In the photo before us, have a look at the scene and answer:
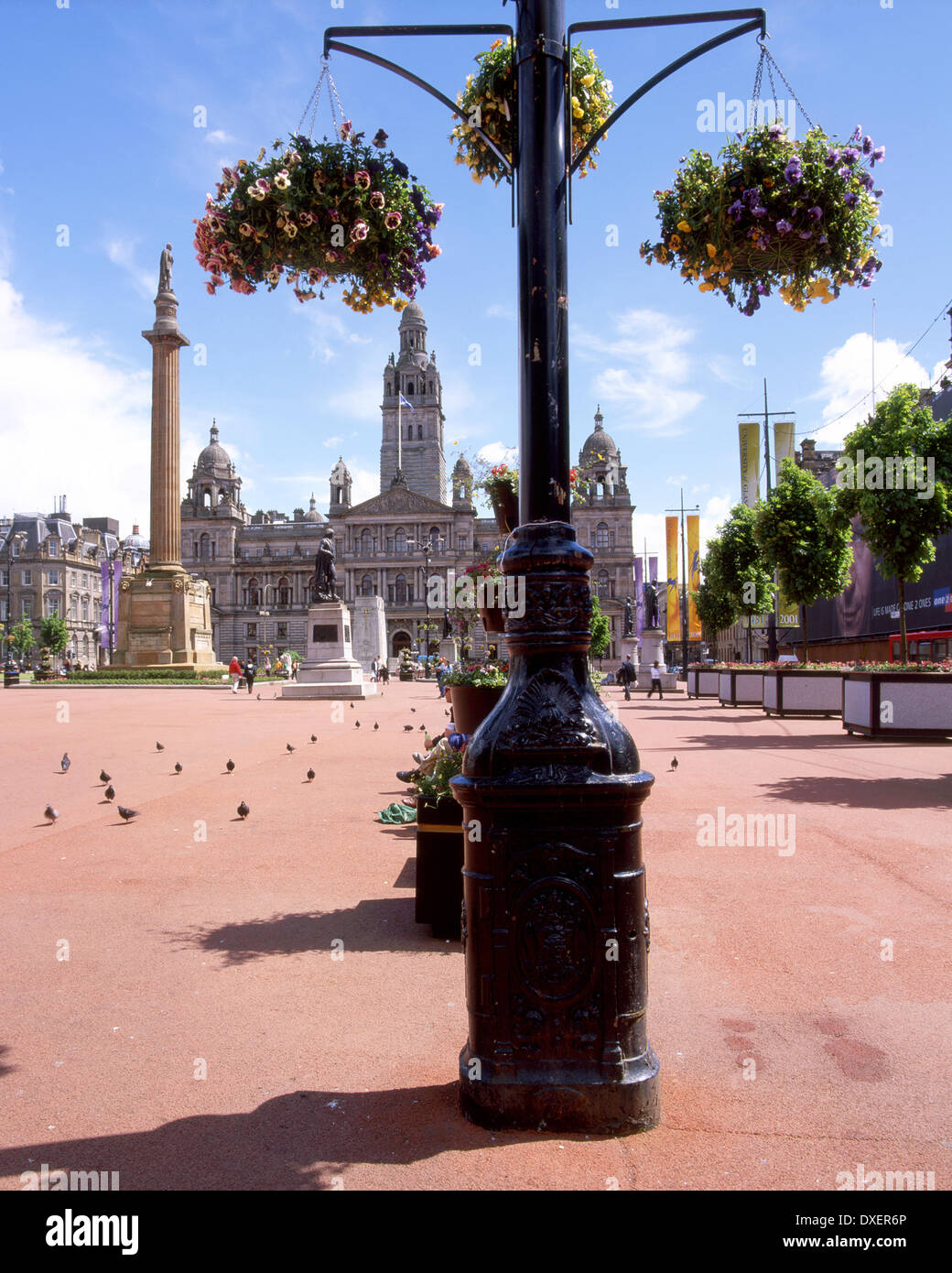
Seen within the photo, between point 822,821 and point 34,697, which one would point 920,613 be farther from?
point 34,697

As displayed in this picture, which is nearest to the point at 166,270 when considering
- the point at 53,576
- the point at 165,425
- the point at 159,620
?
the point at 165,425

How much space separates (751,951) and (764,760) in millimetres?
8772

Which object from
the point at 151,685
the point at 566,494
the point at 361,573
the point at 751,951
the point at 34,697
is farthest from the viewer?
the point at 361,573

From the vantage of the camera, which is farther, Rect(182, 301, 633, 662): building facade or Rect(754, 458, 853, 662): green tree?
Rect(182, 301, 633, 662): building facade

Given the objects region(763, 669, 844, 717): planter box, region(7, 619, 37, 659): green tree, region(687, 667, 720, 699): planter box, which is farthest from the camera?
region(7, 619, 37, 659): green tree

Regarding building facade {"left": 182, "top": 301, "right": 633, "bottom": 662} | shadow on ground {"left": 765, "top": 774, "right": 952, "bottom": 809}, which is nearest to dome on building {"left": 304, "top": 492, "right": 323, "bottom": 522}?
building facade {"left": 182, "top": 301, "right": 633, "bottom": 662}

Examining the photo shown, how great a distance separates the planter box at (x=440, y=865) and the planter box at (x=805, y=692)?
65.2 feet

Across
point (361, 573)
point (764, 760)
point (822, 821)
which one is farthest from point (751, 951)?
point (361, 573)

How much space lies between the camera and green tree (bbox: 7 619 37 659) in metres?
89.4

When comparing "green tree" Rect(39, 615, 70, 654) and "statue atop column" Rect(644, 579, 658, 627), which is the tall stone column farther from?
"green tree" Rect(39, 615, 70, 654)

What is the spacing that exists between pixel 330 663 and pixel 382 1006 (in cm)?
3096

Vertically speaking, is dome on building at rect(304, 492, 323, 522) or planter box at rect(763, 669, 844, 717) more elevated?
dome on building at rect(304, 492, 323, 522)

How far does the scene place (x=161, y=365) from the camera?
4044 cm

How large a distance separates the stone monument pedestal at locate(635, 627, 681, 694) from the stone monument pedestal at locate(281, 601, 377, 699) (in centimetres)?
1746
